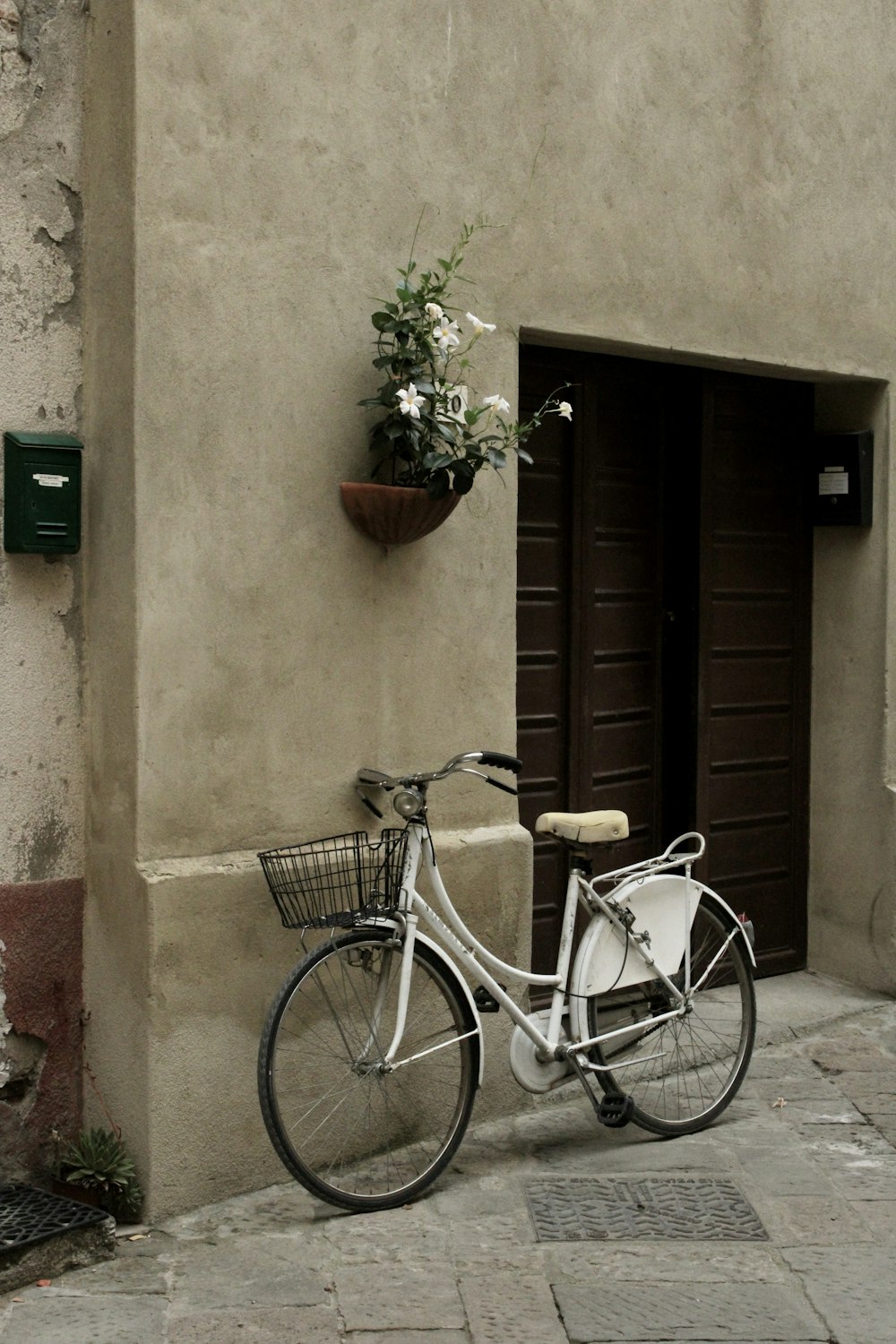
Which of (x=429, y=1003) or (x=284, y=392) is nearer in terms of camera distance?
(x=284, y=392)

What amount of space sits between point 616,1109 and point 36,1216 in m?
1.69

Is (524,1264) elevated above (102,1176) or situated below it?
below

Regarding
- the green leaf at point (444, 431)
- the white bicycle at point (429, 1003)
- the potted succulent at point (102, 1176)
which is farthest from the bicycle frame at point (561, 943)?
the green leaf at point (444, 431)

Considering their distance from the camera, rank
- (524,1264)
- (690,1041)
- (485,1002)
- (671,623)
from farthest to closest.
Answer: (671,623)
(690,1041)
(485,1002)
(524,1264)

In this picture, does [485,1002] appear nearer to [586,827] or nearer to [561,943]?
[561,943]

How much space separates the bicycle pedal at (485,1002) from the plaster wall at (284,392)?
368 mm

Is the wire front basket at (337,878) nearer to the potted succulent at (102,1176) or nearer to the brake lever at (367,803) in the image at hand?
the brake lever at (367,803)

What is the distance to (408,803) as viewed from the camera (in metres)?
4.48

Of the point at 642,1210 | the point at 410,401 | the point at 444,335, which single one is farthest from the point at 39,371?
the point at 642,1210

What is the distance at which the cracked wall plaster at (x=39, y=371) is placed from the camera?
4371 mm

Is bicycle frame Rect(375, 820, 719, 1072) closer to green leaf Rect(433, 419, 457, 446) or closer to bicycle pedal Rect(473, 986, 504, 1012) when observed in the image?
bicycle pedal Rect(473, 986, 504, 1012)

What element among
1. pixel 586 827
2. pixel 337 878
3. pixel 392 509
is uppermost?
pixel 392 509

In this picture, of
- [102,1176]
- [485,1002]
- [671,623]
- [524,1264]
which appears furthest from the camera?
[671,623]

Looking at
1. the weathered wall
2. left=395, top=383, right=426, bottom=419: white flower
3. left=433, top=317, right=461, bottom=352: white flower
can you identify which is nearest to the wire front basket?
the weathered wall
